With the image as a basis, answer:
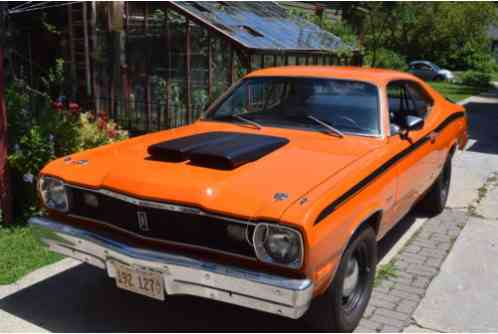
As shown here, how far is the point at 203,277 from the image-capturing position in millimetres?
2893

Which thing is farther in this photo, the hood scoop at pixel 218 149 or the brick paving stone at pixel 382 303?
the brick paving stone at pixel 382 303

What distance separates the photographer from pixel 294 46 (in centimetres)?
1004

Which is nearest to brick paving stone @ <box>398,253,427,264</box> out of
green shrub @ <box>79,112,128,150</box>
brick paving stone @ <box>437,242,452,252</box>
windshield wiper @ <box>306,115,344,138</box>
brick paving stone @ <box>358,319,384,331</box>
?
brick paving stone @ <box>437,242,452,252</box>

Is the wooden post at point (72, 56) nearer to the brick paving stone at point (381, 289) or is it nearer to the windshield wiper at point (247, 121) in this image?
the windshield wiper at point (247, 121)

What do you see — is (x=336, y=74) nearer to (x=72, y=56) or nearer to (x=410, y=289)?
(x=410, y=289)

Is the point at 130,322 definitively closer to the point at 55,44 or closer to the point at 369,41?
the point at 55,44

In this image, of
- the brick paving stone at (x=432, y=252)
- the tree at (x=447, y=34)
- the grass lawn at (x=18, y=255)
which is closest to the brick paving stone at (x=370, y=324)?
the brick paving stone at (x=432, y=252)

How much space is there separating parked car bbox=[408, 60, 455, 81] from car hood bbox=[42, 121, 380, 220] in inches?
1090

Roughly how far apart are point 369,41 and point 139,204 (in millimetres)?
17664

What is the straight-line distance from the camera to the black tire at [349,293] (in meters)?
3.14

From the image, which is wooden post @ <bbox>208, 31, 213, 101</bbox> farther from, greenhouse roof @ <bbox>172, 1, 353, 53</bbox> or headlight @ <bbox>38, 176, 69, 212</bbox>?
headlight @ <bbox>38, 176, 69, 212</bbox>

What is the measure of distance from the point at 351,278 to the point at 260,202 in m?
1.07

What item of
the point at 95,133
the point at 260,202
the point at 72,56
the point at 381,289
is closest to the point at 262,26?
the point at 72,56

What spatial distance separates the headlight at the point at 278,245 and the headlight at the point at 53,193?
1.45 meters
